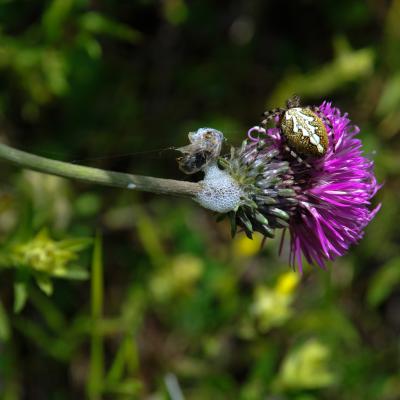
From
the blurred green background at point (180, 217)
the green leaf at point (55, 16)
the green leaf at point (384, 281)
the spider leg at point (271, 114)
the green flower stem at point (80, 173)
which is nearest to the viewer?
the green flower stem at point (80, 173)

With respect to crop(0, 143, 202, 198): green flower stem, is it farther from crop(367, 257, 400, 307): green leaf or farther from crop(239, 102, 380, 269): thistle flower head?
crop(367, 257, 400, 307): green leaf

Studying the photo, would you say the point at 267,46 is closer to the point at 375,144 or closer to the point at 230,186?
the point at 375,144

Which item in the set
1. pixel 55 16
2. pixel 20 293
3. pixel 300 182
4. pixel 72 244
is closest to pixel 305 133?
pixel 300 182

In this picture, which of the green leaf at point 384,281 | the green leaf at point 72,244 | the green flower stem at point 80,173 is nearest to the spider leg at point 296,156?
the green flower stem at point 80,173

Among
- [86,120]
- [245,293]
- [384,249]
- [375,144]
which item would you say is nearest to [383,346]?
[384,249]

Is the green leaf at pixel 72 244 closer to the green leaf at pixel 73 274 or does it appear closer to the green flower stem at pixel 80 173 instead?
the green leaf at pixel 73 274
